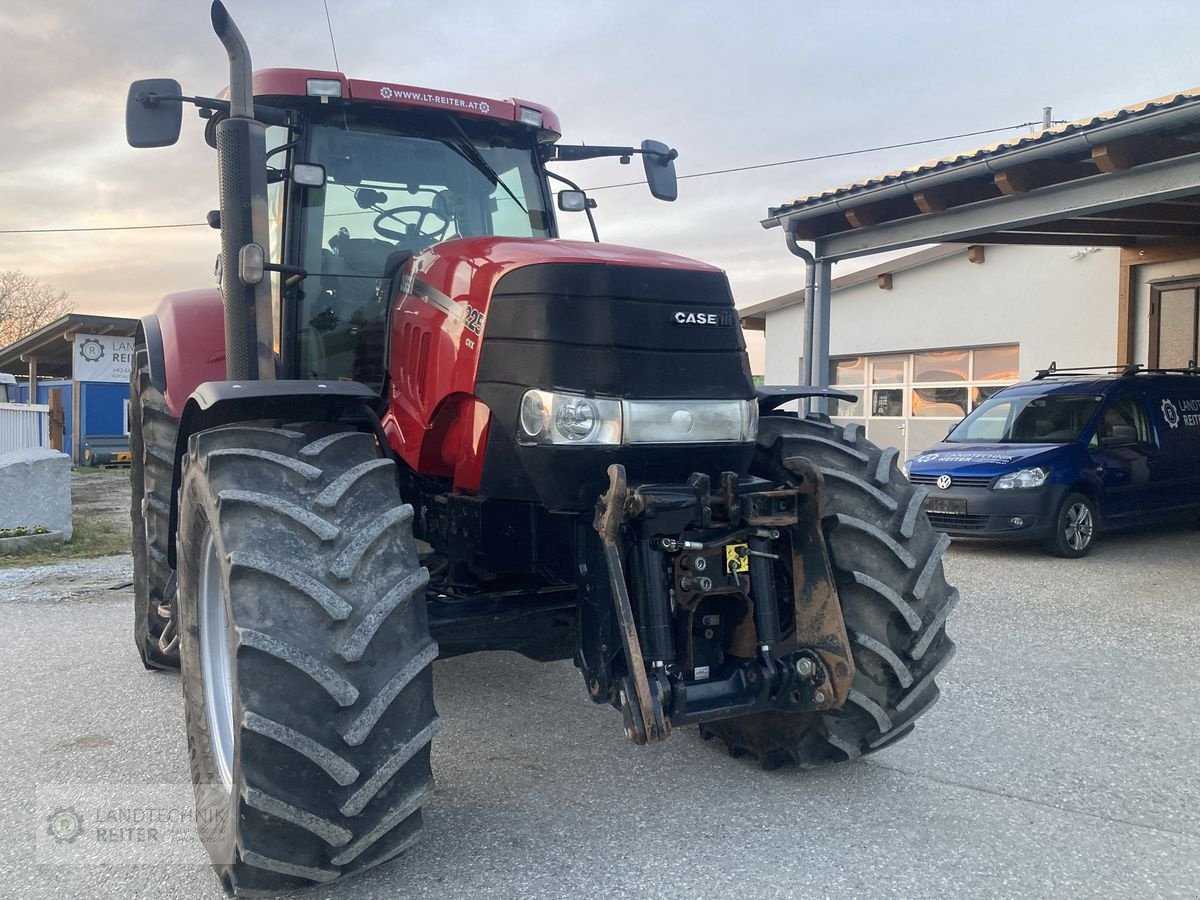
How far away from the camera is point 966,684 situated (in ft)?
17.0

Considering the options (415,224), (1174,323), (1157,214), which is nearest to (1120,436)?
(1157,214)

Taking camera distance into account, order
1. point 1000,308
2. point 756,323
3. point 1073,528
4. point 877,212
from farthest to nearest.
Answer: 1. point 756,323
2. point 1000,308
3. point 877,212
4. point 1073,528

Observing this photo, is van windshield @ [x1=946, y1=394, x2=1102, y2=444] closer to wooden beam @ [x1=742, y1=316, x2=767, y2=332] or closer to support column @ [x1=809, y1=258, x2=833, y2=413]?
support column @ [x1=809, y1=258, x2=833, y2=413]

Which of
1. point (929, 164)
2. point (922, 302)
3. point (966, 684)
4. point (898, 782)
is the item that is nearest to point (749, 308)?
point (922, 302)

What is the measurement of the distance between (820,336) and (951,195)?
7.00 ft

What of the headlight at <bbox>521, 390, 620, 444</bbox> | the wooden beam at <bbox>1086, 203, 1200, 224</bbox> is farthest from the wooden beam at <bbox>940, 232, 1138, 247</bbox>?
the headlight at <bbox>521, 390, 620, 444</bbox>

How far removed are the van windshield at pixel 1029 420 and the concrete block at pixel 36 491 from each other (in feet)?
30.2

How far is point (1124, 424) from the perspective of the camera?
10.3m

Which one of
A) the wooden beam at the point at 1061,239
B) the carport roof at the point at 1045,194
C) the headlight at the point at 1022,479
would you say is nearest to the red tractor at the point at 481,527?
the carport roof at the point at 1045,194

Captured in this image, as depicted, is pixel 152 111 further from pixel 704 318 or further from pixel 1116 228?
pixel 1116 228

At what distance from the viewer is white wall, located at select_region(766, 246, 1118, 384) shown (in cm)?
1427

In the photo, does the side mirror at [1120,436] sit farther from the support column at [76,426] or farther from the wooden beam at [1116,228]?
the support column at [76,426]

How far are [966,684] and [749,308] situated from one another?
1583 cm

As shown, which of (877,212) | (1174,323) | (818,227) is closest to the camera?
(877,212)
